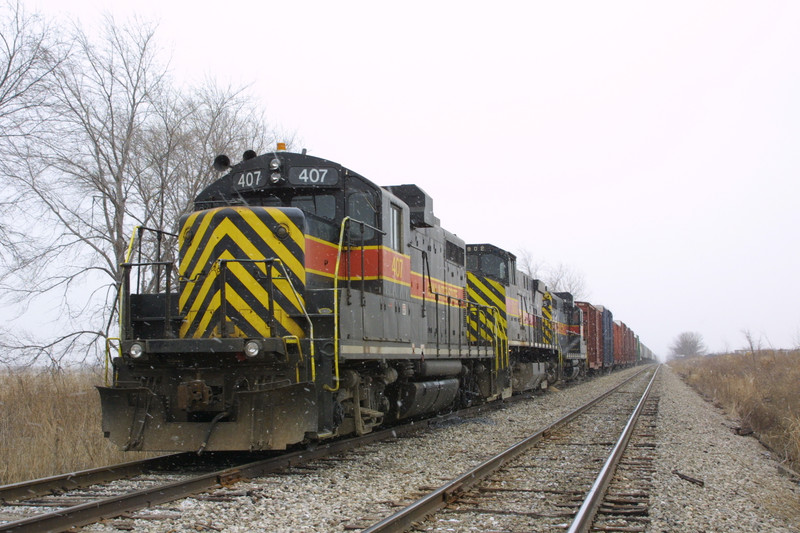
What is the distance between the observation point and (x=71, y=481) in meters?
6.04

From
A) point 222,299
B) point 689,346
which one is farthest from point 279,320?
point 689,346

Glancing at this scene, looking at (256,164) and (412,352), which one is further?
(412,352)

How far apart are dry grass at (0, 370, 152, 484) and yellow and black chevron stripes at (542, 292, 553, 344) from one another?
13027 mm

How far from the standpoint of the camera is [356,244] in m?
8.38

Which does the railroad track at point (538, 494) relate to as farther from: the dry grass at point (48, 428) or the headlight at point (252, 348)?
the dry grass at point (48, 428)

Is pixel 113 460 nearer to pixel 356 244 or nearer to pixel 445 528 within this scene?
pixel 356 244

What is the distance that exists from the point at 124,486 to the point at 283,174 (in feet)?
12.1

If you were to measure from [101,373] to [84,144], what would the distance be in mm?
4727

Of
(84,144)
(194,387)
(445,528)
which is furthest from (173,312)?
(84,144)

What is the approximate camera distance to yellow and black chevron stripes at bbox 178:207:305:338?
7.28 m

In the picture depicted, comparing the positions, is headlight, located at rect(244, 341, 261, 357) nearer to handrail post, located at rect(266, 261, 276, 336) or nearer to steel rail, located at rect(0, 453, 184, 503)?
handrail post, located at rect(266, 261, 276, 336)

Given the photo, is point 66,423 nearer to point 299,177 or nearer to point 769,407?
point 299,177

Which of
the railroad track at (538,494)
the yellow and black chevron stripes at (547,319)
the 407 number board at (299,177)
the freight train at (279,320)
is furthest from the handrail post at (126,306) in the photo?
the yellow and black chevron stripes at (547,319)

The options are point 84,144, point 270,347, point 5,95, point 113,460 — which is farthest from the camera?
point 84,144
